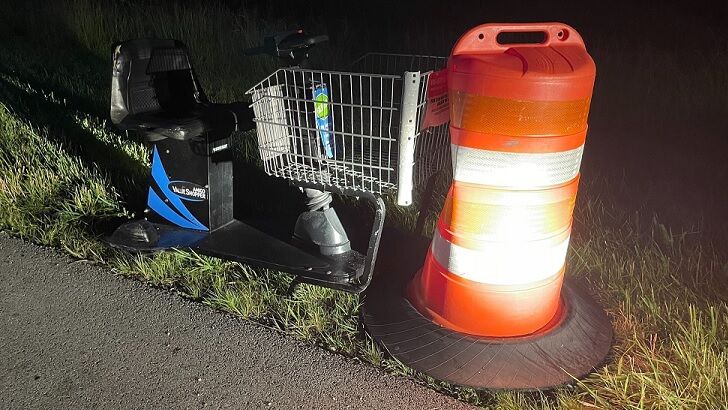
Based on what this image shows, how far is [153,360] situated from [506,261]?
1.69m

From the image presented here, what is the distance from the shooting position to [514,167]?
2.51 meters

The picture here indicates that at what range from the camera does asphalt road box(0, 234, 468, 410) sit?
8.74 feet

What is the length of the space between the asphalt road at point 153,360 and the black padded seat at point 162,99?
925 mm

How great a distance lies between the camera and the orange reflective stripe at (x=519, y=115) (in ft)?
7.93

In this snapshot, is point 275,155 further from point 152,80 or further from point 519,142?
point 519,142

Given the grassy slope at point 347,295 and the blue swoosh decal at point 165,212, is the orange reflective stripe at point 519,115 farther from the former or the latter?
the blue swoosh decal at point 165,212

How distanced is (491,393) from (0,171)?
13.1ft

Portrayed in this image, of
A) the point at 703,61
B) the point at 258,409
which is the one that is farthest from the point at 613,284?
the point at 703,61

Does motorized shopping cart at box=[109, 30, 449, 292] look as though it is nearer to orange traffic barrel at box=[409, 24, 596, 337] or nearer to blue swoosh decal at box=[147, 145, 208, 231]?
blue swoosh decal at box=[147, 145, 208, 231]

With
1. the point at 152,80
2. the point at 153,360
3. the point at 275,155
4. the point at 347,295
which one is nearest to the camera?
the point at 153,360

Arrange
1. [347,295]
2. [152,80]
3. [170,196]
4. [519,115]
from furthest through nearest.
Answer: [170,196]
[152,80]
[347,295]
[519,115]

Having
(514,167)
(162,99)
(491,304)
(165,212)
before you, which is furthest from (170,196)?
(514,167)

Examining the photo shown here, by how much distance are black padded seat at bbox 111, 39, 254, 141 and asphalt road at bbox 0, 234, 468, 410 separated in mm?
925

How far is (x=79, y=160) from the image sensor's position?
4.69 metres
